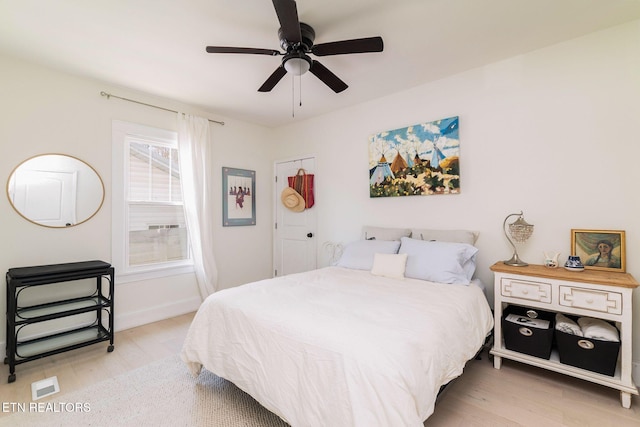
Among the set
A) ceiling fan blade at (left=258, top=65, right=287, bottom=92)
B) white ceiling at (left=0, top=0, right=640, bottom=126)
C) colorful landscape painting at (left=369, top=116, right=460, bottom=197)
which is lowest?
colorful landscape painting at (left=369, top=116, right=460, bottom=197)

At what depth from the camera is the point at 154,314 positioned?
3.39 m

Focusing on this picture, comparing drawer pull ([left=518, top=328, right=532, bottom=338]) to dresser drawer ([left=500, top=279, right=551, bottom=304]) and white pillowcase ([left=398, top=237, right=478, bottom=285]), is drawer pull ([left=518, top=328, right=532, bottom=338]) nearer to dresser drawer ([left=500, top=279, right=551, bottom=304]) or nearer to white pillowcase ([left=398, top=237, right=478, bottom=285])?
dresser drawer ([left=500, top=279, right=551, bottom=304])

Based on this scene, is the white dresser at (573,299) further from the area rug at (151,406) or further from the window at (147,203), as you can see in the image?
the window at (147,203)

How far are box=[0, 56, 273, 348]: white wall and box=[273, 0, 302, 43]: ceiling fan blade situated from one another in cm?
239

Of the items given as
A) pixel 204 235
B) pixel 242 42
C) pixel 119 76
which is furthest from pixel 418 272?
pixel 119 76

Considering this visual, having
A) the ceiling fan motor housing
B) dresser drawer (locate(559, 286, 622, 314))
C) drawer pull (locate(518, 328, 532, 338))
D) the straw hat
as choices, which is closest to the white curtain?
the straw hat

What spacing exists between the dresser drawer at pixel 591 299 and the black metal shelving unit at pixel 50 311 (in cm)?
373

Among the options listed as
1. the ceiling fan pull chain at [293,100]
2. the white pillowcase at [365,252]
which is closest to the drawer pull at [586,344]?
the white pillowcase at [365,252]

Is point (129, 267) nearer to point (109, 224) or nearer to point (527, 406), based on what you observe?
point (109, 224)

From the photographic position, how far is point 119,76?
9.32 ft

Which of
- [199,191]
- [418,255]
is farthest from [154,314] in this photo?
[418,255]

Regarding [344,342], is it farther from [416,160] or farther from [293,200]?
[293,200]

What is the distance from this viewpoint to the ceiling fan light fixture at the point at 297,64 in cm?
199

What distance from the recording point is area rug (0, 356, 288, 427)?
1.73 meters
